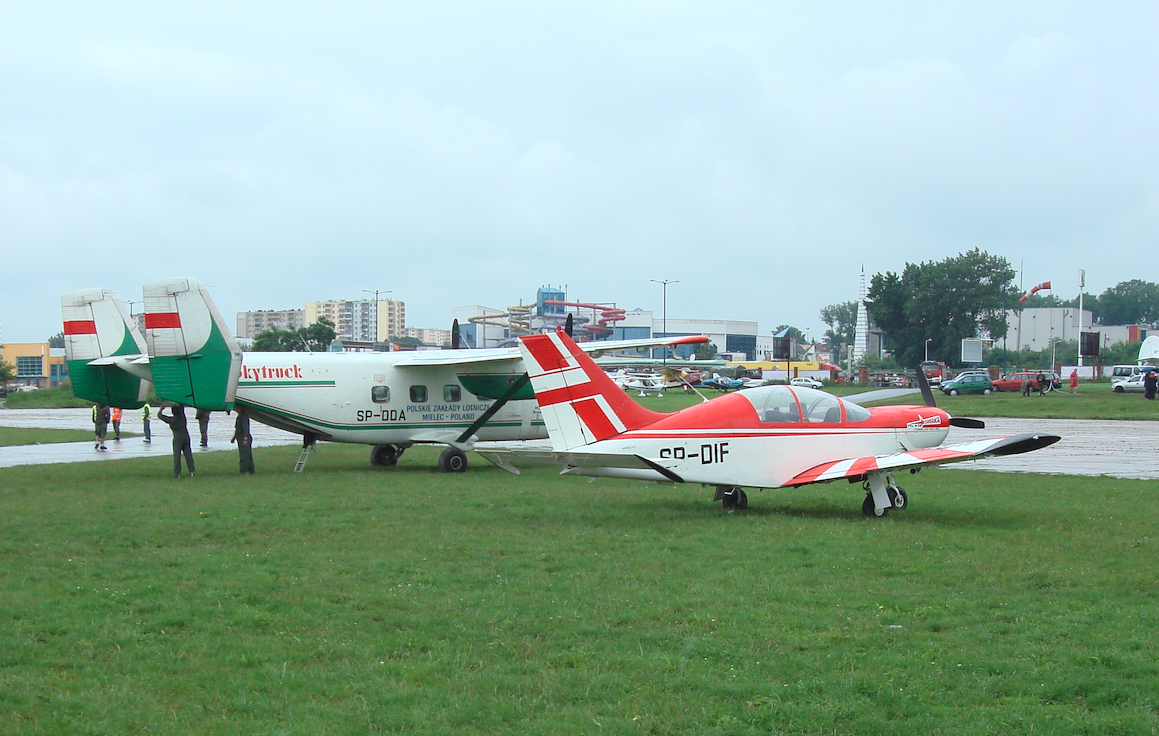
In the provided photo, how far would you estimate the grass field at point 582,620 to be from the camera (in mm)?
5625

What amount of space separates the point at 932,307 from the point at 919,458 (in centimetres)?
9113

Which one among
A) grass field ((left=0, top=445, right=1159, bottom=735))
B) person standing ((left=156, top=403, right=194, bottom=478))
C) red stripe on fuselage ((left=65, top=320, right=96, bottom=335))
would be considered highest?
red stripe on fuselage ((left=65, top=320, right=96, bottom=335))

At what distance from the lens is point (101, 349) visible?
2127cm

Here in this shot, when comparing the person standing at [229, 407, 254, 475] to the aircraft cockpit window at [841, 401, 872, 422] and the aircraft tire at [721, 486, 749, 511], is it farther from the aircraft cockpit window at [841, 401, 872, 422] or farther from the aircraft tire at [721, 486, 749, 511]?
the aircraft cockpit window at [841, 401, 872, 422]

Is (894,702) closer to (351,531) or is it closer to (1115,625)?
(1115,625)

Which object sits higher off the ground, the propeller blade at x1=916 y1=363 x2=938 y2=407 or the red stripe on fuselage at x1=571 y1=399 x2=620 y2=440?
the propeller blade at x1=916 y1=363 x2=938 y2=407

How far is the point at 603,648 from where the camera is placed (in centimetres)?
692

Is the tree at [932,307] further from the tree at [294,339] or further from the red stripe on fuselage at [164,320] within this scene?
the red stripe on fuselage at [164,320]

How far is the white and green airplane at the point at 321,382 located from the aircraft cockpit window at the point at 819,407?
231 inches

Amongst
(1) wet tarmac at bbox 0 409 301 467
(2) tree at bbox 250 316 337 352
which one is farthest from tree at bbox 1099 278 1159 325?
(1) wet tarmac at bbox 0 409 301 467

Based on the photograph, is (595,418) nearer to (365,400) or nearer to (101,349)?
(365,400)

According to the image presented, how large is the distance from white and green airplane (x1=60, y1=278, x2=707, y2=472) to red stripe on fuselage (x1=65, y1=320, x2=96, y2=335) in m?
0.02

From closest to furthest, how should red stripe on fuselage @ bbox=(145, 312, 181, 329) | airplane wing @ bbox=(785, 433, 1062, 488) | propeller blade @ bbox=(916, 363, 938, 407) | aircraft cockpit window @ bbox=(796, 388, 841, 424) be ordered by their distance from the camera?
Answer: airplane wing @ bbox=(785, 433, 1062, 488) → aircraft cockpit window @ bbox=(796, 388, 841, 424) → propeller blade @ bbox=(916, 363, 938, 407) → red stripe on fuselage @ bbox=(145, 312, 181, 329)

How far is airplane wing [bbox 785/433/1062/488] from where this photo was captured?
39.8 feet
